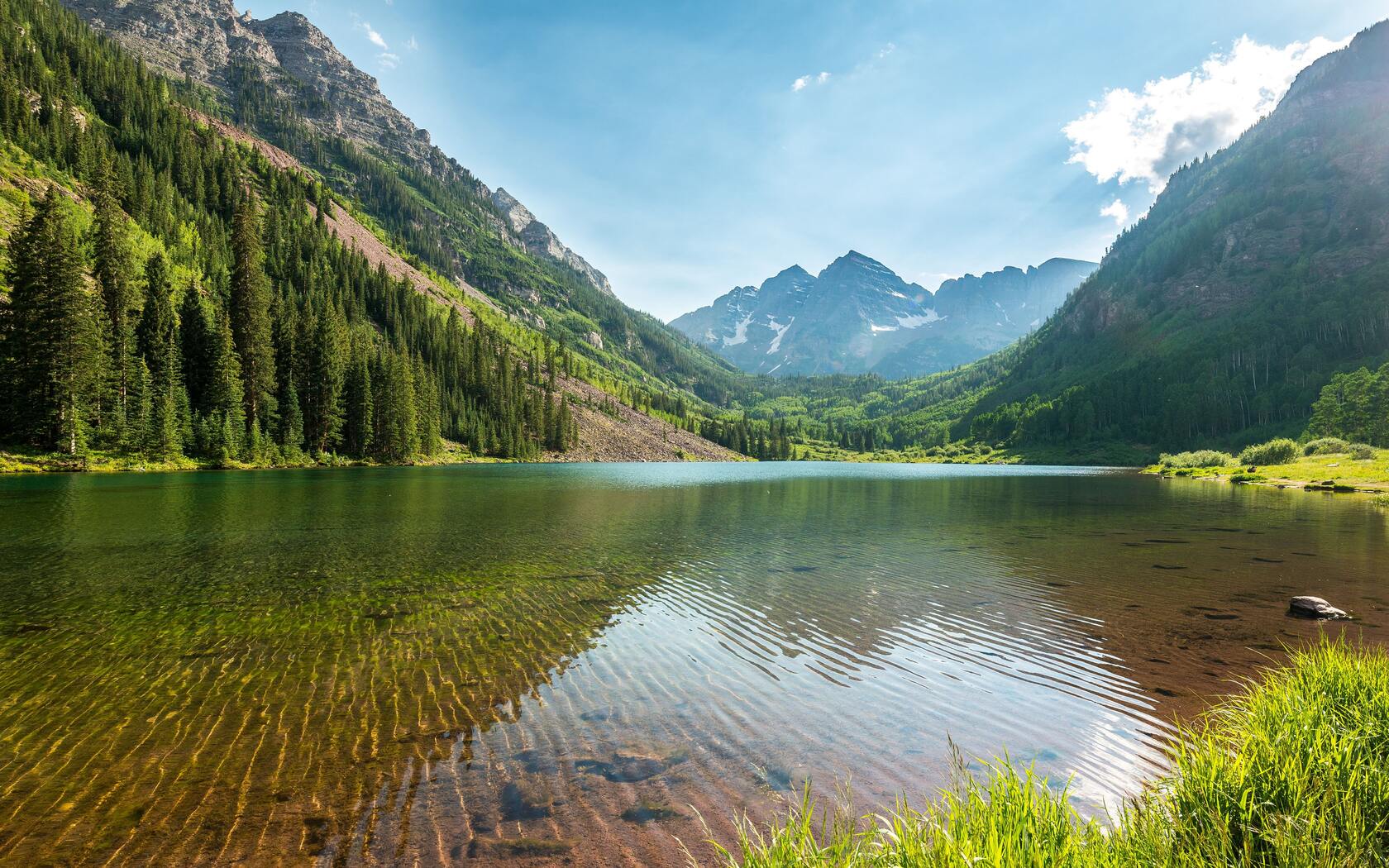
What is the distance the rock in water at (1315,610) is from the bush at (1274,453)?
110783 millimetres

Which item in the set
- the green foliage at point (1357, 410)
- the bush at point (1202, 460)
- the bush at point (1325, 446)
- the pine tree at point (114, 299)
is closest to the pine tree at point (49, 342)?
the pine tree at point (114, 299)

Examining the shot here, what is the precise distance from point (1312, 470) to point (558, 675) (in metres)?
110

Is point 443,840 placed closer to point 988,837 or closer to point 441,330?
point 988,837

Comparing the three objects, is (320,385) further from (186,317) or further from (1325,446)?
(1325,446)

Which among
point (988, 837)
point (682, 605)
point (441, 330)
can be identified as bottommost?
point (682, 605)

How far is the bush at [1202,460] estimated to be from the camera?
111 meters

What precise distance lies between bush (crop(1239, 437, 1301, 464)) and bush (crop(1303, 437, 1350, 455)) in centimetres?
135

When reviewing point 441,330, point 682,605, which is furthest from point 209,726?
point 441,330

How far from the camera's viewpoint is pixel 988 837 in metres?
4.12

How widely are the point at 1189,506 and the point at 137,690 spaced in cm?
7030

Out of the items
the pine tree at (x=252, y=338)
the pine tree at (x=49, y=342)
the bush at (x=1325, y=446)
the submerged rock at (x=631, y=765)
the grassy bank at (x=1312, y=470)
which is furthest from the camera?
→ the pine tree at (x=252, y=338)

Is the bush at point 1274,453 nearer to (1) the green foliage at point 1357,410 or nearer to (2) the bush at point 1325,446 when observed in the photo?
(2) the bush at point 1325,446

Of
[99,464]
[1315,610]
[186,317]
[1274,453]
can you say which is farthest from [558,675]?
[1274,453]

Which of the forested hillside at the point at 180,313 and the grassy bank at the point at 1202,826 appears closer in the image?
the grassy bank at the point at 1202,826
